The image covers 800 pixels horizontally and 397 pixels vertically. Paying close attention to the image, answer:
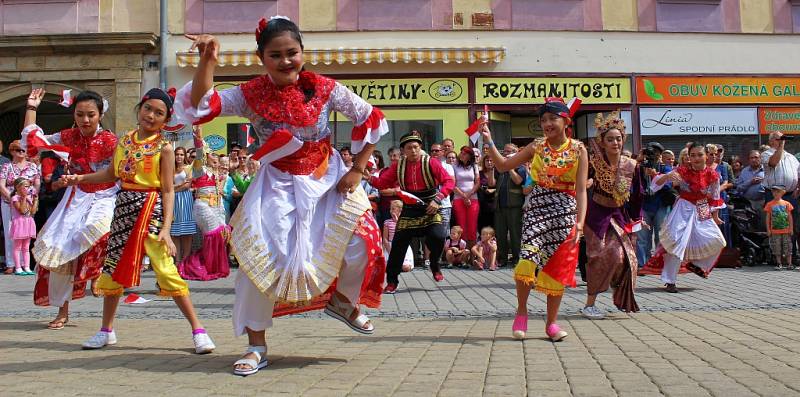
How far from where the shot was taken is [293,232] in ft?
13.8

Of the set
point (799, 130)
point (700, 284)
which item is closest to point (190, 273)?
point (700, 284)

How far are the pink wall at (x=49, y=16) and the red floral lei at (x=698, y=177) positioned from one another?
1329 cm

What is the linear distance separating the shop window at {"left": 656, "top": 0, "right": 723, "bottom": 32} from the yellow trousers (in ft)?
49.7

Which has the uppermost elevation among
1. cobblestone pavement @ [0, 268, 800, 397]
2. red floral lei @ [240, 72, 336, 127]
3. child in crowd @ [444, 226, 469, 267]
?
red floral lei @ [240, 72, 336, 127]

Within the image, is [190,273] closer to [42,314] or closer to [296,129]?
[42,314]

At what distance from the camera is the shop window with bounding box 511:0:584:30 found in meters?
Answer: 17.2

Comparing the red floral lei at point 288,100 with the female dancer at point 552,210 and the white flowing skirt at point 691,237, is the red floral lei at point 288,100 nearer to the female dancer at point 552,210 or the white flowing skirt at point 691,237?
the female dancer at point 552,210

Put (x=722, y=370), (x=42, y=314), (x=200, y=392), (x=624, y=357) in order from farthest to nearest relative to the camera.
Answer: (x=42, y=314), (x=624, y=357), (x=722, y=370), (x=200, y=392)

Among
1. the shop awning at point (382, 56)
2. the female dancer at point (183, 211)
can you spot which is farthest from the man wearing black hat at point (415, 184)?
the shop awning at point (382, 56)

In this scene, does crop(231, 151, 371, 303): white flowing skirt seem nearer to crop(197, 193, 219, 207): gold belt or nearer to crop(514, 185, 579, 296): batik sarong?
crop(514, 185, 579, 296): batik sarong

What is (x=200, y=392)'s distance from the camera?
357cm

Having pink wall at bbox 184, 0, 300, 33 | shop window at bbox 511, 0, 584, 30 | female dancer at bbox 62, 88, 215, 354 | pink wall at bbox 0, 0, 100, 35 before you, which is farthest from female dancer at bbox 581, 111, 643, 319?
pink wall at bbox 0, 0, 100, 35

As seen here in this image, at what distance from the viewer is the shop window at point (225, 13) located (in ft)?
56.2

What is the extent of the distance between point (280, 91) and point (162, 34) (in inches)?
542
